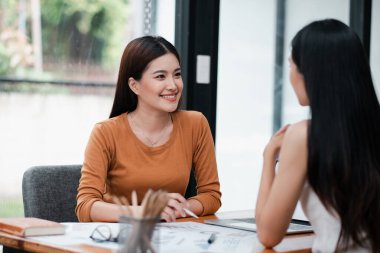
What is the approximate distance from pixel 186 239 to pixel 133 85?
1.07 meters

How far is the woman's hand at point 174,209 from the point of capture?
8.43 ft

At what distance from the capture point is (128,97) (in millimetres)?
3139

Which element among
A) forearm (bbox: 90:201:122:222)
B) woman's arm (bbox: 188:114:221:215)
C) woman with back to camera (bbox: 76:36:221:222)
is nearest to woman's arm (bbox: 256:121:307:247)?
forearm (bbox: 90:201:122:222)

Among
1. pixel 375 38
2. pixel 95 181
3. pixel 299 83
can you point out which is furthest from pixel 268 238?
pixel 375 38

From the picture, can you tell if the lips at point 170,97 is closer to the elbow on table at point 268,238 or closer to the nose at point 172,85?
the nose at point 172,85

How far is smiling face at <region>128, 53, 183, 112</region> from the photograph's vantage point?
3.01 metres

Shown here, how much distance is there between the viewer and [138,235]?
1.74m

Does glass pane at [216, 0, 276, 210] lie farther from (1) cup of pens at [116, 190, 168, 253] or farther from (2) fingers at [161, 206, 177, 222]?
(1) cup of pens at [116, 190, 168, 253]

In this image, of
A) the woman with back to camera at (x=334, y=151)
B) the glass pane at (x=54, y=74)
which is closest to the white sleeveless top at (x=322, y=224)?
the woman with back to camera at (x=334, y=151)

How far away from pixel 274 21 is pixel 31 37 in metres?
1.57

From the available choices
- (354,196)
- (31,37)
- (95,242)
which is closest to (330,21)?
(354,196)

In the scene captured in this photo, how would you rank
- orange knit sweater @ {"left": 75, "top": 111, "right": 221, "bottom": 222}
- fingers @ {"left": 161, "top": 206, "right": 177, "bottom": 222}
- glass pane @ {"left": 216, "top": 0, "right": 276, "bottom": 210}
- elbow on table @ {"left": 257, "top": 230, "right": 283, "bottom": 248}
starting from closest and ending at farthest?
1. elbow on table @ {"left": 257, "top": 230, "right": 283, "bottom": 248}
2. fingers @ {"left": 161, "top": 206, "right": 177, "bottom": 222}
3. orange knit sweater @ {"left": 75, "top": 111, "right": 221, "bottom": 222}
4. glass pane @ {"left": 216, "top": 0, "right": 276, "bottom": 210}

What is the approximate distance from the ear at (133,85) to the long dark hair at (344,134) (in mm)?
1176

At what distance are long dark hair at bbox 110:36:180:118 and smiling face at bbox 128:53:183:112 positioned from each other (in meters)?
0.02
